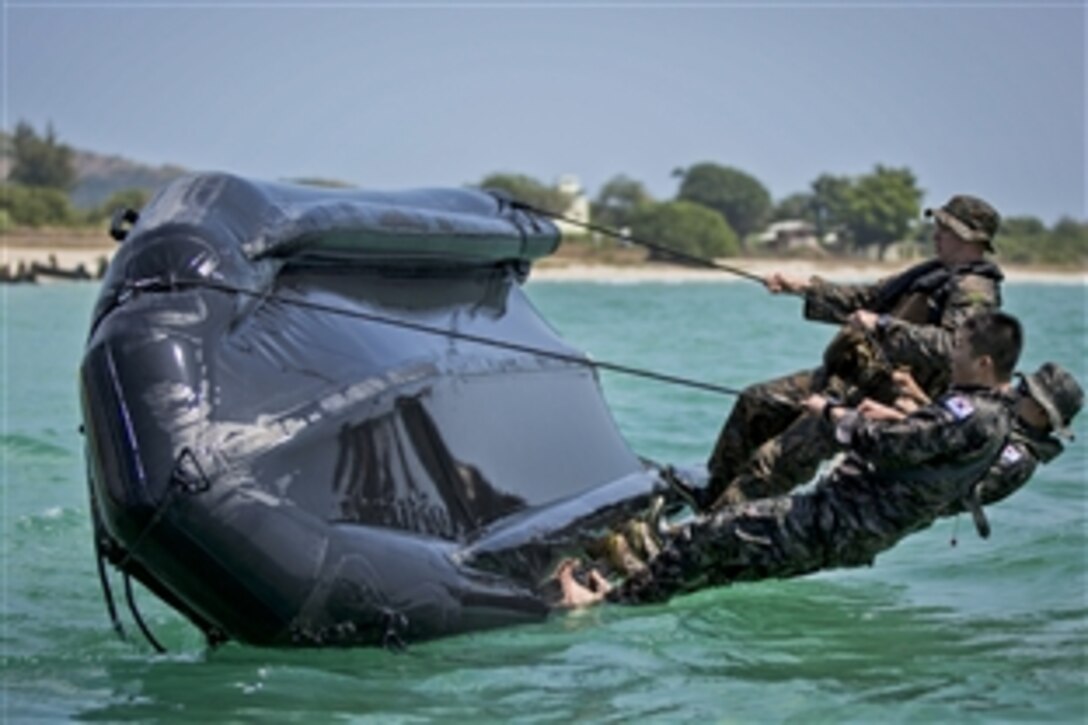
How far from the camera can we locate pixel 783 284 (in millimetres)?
9391

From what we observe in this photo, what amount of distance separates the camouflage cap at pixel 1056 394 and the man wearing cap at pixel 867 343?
37cm

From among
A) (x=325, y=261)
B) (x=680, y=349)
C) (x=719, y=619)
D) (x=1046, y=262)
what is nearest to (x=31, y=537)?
(x=325, y=261)

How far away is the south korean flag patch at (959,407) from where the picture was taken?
7.93 m

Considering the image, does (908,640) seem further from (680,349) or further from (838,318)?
(680,349)

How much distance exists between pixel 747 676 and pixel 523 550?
119 centimetres

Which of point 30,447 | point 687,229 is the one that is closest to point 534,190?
point 687,229

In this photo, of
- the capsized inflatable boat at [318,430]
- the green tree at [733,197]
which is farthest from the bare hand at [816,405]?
the green tree at [733,197]

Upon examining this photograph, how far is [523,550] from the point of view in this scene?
9.05 metres

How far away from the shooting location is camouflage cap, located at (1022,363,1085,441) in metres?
8.98

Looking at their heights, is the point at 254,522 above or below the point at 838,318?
below

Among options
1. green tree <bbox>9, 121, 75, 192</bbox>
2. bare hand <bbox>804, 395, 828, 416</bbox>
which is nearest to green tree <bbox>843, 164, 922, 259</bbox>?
green tree <bbox>9, 121, 75, 192</bbox>

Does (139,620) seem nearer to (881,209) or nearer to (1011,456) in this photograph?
(1011,456)

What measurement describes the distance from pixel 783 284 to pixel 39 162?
397 ft

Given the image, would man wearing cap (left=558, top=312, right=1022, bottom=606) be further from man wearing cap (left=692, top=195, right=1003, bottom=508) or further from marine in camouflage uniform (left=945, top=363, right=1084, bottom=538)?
marine in camouflage uniform (left=945, top=363, right=1084, bottom=538)
